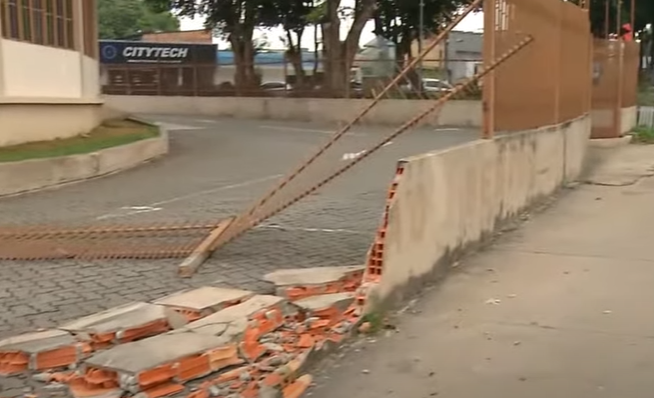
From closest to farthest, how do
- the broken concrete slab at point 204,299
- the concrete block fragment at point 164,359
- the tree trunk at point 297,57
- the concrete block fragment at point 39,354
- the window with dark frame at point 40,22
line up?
the concrete block fragment at point 164,359 → the concrete block fragment at point 39,354 → the broken concrete slab at point 204,299 → the window with dark frame at point 40,22 → the tree trunk at point 297,57

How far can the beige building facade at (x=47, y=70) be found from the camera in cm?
1379

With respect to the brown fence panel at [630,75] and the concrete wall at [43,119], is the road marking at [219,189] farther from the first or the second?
the brown fence panel at [630,75]

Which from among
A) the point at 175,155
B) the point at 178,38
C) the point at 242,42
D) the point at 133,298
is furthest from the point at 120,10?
the point at 133,298

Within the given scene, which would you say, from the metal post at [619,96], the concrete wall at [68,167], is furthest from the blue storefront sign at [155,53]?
the concrete wall at [68,167]

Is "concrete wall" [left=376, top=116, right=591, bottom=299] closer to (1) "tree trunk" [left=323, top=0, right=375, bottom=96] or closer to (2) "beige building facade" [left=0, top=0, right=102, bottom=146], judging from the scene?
(2) "beige building facade" [left=0, top=0, right=102, bottom=146]

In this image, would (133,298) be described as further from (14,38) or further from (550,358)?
(14,38)

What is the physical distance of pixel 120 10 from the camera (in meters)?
70.9

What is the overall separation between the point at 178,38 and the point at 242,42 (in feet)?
109

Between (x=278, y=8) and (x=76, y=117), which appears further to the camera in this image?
(x=278, y=8)

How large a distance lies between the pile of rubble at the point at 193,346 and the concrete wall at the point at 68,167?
6714 mm

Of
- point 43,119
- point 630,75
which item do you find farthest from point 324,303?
point 630,75

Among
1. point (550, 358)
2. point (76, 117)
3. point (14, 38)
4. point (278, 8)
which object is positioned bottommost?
point (550, 358)

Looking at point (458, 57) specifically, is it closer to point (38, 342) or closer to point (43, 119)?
point (43, 119)

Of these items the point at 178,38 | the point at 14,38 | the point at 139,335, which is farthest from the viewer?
the point at 178,38
